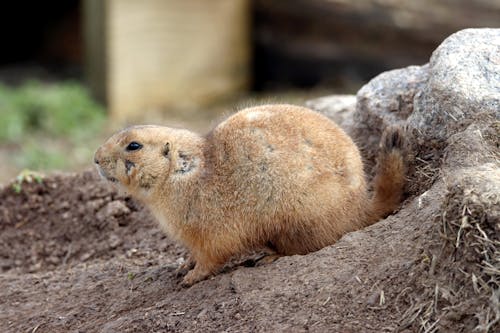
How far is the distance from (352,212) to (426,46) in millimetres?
6064

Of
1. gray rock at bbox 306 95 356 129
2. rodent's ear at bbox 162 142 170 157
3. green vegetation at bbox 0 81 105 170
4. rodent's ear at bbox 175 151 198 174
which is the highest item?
rodent's ear at bbox 162 142 170 157

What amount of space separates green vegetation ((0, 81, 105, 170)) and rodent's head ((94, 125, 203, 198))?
4.98 metres

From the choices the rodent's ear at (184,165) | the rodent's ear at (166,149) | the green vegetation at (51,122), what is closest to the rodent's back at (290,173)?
the rodent's ear at (184,165)

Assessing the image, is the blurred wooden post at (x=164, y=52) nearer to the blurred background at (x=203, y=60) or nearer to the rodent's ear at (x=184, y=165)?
the blurred background at (x=203, y=60)

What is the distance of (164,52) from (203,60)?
0.66m

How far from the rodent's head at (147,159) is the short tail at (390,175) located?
3.46 feet

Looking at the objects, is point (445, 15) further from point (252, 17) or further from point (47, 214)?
point (47, 214)

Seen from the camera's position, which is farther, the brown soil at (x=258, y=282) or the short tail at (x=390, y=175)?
the short tail at (x=390, y=175)

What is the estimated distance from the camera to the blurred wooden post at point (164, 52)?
10.6 m

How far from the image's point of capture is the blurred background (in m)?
9.83

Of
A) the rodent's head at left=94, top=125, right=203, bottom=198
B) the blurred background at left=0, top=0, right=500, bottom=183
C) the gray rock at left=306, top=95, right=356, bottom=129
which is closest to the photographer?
the rodent's head at left=94, top=125, right=203, bottom=198

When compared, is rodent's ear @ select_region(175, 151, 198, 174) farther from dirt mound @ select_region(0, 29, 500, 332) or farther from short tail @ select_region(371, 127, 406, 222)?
short tail @ select_region(371, 127, 406, 222)

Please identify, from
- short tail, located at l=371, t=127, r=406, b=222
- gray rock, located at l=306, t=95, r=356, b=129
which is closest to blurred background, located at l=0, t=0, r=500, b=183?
gray rock, located at l=306, t=95, r=356, b=129

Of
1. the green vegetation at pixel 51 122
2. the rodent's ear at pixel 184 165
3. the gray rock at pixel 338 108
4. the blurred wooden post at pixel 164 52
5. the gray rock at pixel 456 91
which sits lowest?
the green vegetation at pixel 51 122
